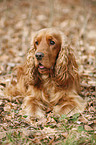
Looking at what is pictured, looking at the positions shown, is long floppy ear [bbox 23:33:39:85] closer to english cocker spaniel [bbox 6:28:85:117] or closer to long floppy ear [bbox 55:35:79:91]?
english cocker spaniel [bbox 6:28:85:117]

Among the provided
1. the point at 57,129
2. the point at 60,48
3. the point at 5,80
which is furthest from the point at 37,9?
the point at 57,129

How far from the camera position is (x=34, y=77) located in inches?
142

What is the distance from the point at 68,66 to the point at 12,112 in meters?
1.24

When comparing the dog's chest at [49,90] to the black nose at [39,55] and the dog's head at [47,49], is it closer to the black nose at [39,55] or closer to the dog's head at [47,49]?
the dog's head at [47,49]

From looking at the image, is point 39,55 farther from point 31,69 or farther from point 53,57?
point 31,69

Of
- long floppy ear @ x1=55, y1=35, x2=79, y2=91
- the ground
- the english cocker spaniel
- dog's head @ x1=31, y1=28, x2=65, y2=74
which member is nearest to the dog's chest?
the english cocker spaniel

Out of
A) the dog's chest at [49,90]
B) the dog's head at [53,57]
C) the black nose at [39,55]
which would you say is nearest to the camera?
the black nose at [39,55]

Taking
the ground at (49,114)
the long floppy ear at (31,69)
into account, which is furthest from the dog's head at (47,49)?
the ground at (49,114)

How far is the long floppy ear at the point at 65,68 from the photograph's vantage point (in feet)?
11.3

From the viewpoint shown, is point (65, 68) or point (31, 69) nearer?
point (65, 68)

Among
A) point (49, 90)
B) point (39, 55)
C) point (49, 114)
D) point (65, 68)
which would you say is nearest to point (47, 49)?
point (39, 55)

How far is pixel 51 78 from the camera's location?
359 centimetres

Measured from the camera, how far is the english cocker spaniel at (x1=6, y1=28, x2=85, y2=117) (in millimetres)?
3285

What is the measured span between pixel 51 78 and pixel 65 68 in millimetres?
312
